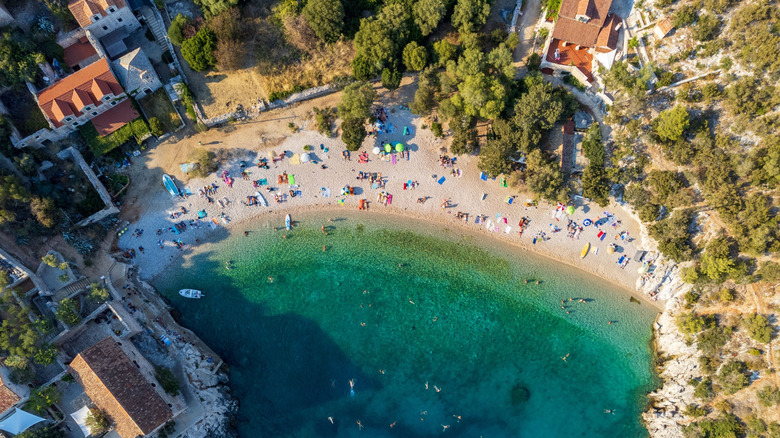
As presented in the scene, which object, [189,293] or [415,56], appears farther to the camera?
[189,293]

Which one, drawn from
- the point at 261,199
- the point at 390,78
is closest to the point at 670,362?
the point at 390,78

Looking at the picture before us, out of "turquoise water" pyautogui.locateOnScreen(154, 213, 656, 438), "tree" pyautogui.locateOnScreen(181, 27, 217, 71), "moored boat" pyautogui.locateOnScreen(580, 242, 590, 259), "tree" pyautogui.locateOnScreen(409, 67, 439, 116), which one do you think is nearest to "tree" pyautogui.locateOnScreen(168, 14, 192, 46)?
"tree" pyautogui.locateOnScreen(181, 27, 217, 71)

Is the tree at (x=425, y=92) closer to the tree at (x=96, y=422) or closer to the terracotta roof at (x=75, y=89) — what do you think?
the terracotta roof at (x=75, y=89)

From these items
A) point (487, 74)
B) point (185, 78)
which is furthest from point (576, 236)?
point (185, 78)

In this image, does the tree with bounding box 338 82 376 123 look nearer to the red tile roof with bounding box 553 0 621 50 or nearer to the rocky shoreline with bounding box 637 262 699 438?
the red tile roof with bounding box 553 0 621 50

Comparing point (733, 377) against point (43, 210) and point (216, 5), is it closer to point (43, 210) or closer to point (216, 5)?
point (216, 5)
